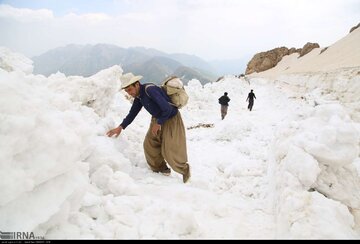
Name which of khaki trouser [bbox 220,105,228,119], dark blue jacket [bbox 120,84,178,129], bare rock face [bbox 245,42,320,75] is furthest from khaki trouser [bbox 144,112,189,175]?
bare rock face [bbox 245,42,320,75]

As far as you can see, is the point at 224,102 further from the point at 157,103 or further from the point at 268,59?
the point at 268,59

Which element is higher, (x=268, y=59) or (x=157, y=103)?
(x=268, y=59)

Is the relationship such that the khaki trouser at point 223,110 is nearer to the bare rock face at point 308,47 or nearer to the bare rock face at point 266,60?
the bare rock face at point 308,47

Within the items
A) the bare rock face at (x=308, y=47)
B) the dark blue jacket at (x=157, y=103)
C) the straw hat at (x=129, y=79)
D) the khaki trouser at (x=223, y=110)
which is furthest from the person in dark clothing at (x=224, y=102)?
the bare rock face at (x=308, y=47)

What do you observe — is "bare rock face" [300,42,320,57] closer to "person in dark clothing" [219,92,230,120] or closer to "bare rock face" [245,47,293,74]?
"bare rock face" [245,47,293,74]

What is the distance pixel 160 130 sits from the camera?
490 cm

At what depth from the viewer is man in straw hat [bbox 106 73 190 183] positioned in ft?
15.0

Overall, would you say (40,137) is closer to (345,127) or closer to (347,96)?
(345,127)

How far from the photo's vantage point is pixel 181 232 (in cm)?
290

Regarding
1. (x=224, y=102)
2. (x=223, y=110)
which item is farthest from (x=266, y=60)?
(x=224, y=102)

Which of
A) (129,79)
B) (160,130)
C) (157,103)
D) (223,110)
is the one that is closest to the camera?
(157,103)

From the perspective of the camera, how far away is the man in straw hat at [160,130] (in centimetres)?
457

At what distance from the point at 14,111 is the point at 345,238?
297 centimetres

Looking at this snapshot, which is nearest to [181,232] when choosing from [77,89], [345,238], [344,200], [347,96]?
[345,238]
